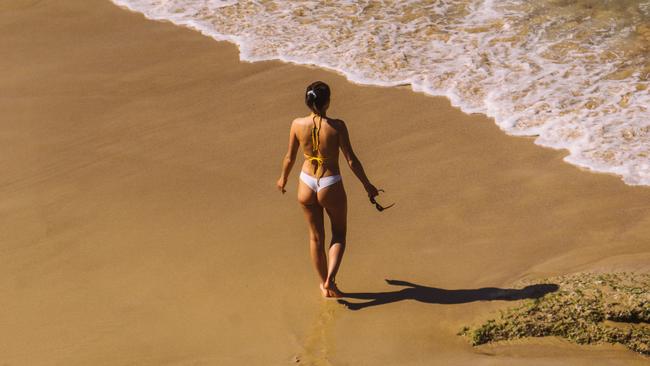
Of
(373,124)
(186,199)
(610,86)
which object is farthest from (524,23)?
(186,199)

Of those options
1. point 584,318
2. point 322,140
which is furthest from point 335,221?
point 584,318

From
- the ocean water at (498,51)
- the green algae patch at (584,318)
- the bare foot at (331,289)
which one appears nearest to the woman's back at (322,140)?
the bare foot at (331,289)

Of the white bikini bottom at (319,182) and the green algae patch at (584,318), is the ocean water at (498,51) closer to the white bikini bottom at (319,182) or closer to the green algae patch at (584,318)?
the green algae patch at (584,318)

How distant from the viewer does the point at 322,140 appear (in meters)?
5.20

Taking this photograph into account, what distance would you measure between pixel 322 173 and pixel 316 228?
42 cm

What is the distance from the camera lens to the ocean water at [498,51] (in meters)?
7.89

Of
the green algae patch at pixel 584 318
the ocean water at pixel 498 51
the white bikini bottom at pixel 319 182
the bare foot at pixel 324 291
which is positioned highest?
the white bikini bottom at pixel 319 182

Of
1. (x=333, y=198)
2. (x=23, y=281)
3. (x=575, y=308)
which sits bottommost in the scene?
(x=23, y=281)

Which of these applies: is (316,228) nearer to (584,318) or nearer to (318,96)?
(318,96)

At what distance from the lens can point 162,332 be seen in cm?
520

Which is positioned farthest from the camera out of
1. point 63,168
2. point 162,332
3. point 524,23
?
point 524,23

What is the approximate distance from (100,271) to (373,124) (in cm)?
328

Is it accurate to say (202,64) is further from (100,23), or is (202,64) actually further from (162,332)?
(162,332)

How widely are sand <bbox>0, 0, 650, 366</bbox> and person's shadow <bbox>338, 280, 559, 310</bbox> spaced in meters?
0.03
